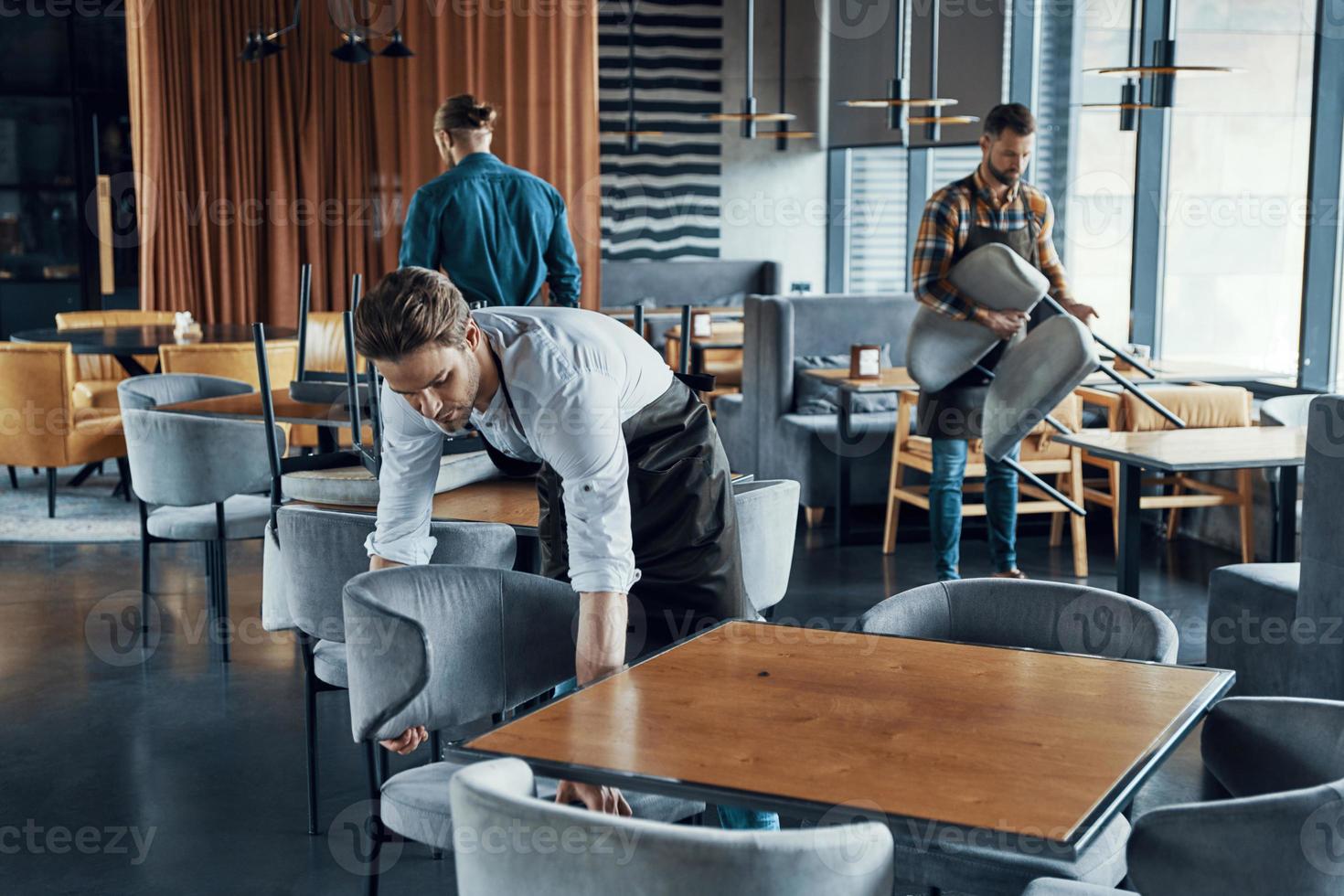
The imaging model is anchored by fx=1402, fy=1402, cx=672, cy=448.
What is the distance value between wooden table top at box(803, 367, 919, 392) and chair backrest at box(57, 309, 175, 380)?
3.72 m

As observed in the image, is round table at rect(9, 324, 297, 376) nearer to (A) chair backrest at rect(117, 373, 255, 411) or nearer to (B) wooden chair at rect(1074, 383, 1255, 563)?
(A) chair backrest at rect(117, 373, 255, 411)

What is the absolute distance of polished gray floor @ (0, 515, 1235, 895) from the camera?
118 inches

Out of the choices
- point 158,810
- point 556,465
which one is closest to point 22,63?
point 158,810

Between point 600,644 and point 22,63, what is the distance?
9289 millimetres

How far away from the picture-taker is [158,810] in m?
3.28

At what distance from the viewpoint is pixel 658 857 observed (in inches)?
51.2

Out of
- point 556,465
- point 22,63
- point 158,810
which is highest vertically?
point 22,63

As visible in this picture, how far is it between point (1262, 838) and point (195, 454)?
3392 millimetres

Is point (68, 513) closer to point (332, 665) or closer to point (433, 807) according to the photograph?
point (332, 665)

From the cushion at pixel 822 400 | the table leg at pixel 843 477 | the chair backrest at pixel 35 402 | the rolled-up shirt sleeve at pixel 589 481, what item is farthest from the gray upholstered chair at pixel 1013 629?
the chair backrest at pixel 35 402

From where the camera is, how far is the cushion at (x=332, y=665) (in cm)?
289

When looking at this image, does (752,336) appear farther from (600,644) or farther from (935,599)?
(600,644)

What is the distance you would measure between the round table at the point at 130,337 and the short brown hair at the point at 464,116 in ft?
7.75

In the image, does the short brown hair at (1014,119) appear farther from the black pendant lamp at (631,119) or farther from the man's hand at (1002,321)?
the black pendant lamp at (631,119)
